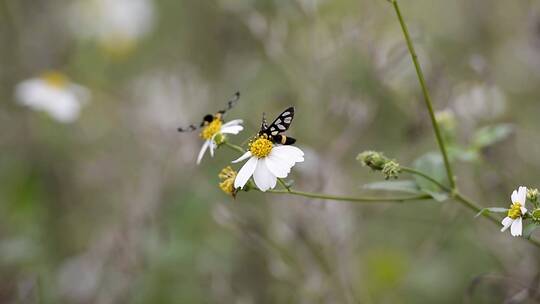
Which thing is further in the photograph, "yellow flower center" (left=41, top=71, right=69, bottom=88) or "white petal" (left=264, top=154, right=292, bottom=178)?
"yellow flower center" (left=41, top=71, right=69, bottom=88)

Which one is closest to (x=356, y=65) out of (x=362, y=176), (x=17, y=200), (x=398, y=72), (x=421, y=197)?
(x=362, y=176)

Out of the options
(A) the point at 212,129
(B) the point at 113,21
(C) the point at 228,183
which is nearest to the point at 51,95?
(B) the point at 113,21

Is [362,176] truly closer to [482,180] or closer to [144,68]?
[482,180]

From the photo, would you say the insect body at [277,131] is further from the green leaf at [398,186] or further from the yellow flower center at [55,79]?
the yellow flower center at [55,79]

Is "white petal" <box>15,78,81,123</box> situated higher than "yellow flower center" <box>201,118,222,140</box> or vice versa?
"white petal" <box>15,78,81,123</box>

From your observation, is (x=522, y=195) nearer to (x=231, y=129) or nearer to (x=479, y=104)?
(x=231, y=129)

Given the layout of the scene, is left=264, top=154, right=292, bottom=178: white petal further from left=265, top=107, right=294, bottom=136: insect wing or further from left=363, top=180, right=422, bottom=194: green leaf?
left=363, top=180, right=422, bottom=194: green leaf

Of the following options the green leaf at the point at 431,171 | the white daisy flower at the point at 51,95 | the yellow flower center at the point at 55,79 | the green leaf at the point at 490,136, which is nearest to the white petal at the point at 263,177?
the green leaf at the point at 431,171

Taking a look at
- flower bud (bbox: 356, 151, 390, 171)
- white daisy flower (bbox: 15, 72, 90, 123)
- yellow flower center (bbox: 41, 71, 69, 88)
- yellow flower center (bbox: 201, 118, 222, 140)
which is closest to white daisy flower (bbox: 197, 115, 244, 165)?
yellow flower center (bbox: 201, 118, 222, 140)
